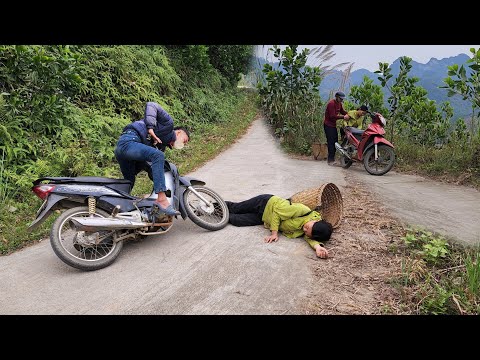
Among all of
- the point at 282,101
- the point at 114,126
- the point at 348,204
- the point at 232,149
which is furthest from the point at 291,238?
the point at 282,101

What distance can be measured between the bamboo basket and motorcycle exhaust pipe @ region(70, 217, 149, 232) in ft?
6.10

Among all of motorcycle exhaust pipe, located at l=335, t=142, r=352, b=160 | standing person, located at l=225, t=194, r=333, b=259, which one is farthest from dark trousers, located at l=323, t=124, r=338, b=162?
standing person, located at l=225, t=194, r=333, b=259

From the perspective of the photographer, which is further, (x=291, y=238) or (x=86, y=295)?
(x=291, y=238)

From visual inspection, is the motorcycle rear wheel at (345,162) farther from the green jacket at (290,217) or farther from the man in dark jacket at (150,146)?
the man in dark jacket at (150,146)

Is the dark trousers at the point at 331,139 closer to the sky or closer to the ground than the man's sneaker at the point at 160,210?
closer to the sky

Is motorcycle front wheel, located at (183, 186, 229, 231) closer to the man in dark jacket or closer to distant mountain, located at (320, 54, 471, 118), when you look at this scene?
the man in dark jacket

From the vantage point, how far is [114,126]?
22.6 ft

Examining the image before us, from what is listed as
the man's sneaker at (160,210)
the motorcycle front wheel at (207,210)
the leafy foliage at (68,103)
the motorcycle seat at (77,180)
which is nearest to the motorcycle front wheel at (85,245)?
the motorcycle seat at (77,180)

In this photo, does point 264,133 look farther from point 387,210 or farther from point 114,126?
point 387,210

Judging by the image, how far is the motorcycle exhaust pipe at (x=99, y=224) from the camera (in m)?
2.99

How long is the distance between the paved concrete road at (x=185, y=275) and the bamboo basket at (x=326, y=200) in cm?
51

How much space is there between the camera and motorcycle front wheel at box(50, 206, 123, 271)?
116 inches

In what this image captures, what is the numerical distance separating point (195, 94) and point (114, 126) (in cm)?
476

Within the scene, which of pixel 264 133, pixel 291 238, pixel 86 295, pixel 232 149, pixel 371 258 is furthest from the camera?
pixel 264 133
